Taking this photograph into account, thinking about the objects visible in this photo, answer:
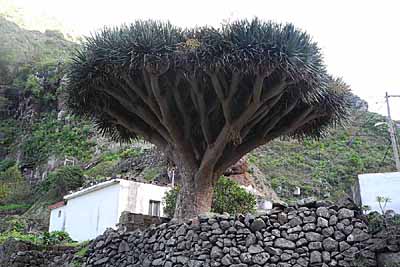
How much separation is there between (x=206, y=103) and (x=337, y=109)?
3057mm

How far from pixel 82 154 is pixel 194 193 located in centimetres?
2814

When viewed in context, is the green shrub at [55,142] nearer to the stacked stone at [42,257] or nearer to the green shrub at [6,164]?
the green shrub at [6,164]

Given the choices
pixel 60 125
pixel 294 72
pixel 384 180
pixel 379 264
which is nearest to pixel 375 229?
pixel 379 264

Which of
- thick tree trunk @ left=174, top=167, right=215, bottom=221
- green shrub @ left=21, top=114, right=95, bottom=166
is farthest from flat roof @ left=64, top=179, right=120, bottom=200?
green shrub @ left=21, top=114, right=95, bottom=166

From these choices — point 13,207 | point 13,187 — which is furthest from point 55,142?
point 13,207

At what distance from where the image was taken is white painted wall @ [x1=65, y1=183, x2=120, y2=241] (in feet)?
65.6

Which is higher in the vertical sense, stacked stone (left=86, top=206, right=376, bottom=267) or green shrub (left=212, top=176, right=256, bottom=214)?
green shrub (left=212, top=176, right=256, bottom=214)

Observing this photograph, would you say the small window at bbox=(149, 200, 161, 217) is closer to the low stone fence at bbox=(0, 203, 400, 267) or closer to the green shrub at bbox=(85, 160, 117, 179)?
the low stone fence at bbox=(0, 203, 400, 267)

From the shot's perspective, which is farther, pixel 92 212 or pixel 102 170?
pixel 102 170

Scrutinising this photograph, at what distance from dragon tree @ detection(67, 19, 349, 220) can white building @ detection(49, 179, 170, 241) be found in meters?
7.55

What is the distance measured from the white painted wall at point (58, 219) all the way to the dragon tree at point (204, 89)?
1185 cm

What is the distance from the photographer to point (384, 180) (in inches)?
380

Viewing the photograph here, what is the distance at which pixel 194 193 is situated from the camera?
37.7 ft

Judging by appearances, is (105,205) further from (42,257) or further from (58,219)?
(42,257)
